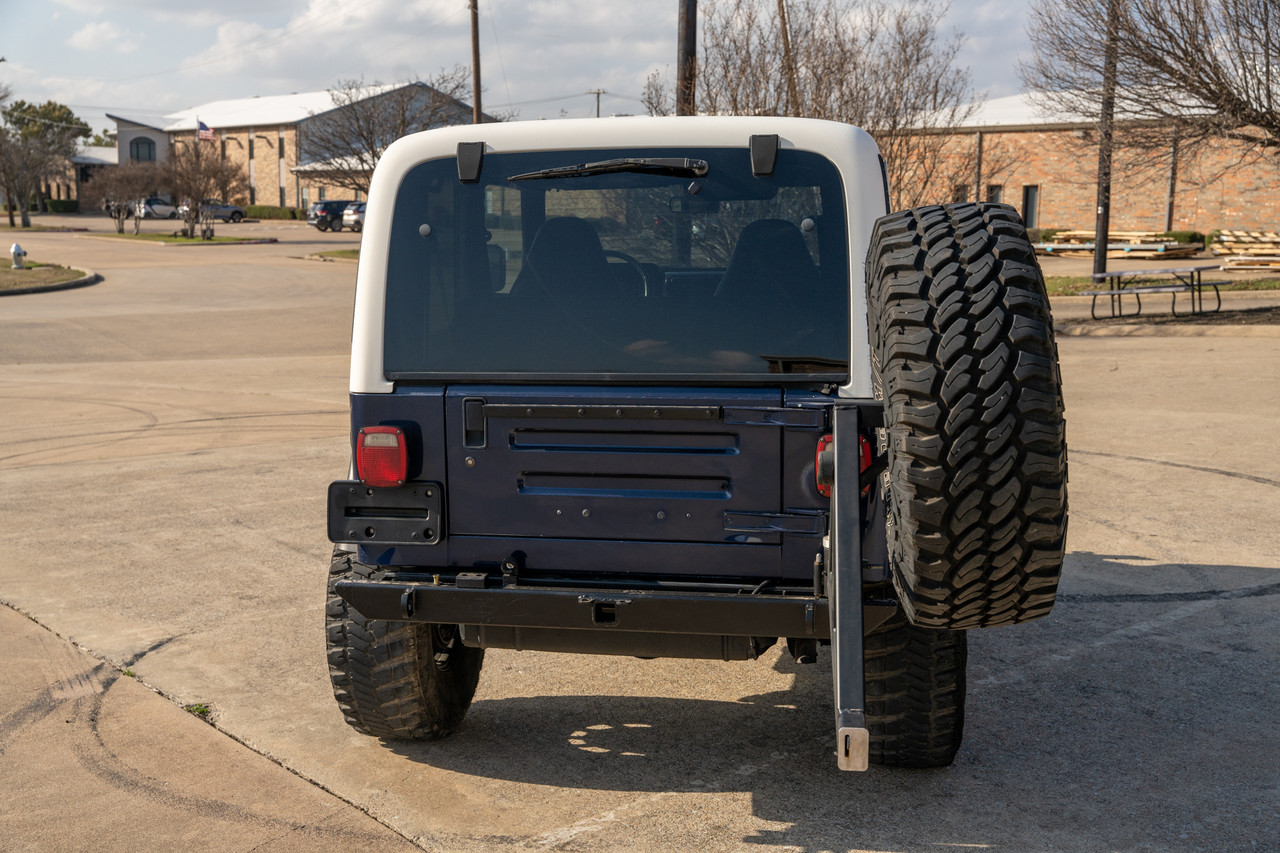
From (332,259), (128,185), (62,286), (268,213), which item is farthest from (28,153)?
(62,286)

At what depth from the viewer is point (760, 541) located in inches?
143

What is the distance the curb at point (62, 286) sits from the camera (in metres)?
28.0

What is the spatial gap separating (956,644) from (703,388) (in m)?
1.16

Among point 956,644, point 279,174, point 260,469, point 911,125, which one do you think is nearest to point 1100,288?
point 911,125

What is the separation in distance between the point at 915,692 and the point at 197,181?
186 ft

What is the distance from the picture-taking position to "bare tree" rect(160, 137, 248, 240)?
5509 centimetres

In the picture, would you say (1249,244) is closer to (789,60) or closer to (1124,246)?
(1124,246)

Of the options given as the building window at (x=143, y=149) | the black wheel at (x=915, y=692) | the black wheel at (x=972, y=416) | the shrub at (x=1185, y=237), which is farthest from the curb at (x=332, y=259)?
the building window at (x=143, y=149)

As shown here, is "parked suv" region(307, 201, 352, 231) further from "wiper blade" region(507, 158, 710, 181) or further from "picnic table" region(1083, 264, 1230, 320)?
"wiper blade" region(507, 158, 710, 181)

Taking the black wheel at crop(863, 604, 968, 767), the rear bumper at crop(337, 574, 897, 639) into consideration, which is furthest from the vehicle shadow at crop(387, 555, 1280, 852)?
the rear bumper at crop(337, 574, 897, 639)

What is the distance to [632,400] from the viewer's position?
3641mm

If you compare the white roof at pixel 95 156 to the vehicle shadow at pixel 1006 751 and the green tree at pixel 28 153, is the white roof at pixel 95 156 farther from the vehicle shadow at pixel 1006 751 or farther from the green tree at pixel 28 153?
the vehicle shadow at pixel 1006 751

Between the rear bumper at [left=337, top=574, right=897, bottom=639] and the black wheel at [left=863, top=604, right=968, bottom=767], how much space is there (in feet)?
1.12

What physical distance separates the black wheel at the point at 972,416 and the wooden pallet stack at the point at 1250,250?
104 ft
